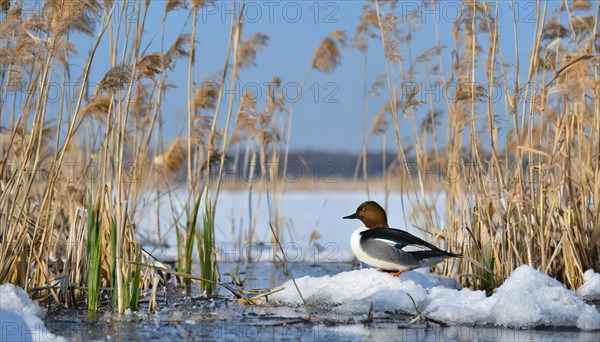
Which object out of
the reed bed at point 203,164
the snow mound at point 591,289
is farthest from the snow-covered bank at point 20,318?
the snow mound at point 591,289

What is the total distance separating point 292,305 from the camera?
16.5 feet

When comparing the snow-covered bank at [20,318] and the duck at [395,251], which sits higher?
the duck at [395,251]

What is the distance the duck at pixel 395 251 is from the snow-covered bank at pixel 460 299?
0.11 meters

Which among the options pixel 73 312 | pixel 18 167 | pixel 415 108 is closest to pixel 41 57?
pixel 18 167

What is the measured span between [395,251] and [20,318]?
2278mm

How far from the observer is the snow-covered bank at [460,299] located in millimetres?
4395

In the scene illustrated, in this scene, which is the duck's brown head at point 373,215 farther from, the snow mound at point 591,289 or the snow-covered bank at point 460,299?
the snow mound at point 591,289

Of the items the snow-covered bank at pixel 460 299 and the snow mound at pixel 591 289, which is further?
the snow mound at pixel 591 289

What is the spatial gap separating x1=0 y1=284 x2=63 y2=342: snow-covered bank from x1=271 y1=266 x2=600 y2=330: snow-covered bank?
4.98 feet

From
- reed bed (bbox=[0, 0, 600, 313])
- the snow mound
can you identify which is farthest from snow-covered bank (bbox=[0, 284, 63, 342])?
the snow mound

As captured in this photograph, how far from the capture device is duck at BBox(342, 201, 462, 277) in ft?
16.9

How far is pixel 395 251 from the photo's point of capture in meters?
5.20

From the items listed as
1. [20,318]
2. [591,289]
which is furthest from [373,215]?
[20,318]

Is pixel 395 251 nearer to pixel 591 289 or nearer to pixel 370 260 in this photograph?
pixel 370 260
